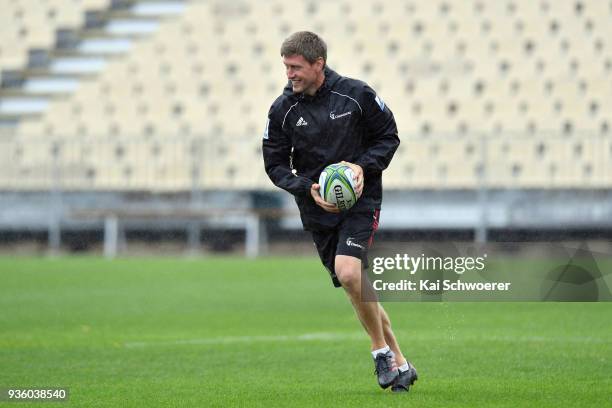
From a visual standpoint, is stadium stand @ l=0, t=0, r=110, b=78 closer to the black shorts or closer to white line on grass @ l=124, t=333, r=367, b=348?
white line on grass @ l=124, t=333, r=367, b=348

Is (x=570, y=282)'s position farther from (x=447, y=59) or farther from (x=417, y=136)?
(x=447, y=59)

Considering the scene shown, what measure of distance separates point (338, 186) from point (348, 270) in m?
0.49

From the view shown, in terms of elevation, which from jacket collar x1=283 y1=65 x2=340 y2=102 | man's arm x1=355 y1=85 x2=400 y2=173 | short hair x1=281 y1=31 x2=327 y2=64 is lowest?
man's arm x1=355 y1=85 x2=400 y2=173

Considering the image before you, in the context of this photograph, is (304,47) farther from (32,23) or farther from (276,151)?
(32,23)

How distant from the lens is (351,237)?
6.38m

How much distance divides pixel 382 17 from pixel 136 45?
680 centimetres

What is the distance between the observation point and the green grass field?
6.39 m

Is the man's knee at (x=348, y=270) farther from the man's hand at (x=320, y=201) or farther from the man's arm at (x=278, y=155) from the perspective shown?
the man's arm at (x=278, y=155)

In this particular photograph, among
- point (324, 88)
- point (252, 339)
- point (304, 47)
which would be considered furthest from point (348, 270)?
point (252, 339)

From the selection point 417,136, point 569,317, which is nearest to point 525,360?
point 569,317

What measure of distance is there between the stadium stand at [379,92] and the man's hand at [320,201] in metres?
17.5

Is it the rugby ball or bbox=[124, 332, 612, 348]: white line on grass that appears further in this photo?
bbox=[124, 332, 612, 348]: white line on grass

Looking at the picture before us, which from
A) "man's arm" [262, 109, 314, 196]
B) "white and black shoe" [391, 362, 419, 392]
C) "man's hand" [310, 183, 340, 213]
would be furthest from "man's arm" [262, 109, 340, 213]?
"white and black shoe" [391, 362, 419, 392]

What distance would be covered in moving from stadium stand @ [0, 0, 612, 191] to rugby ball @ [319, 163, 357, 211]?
1756 cm
